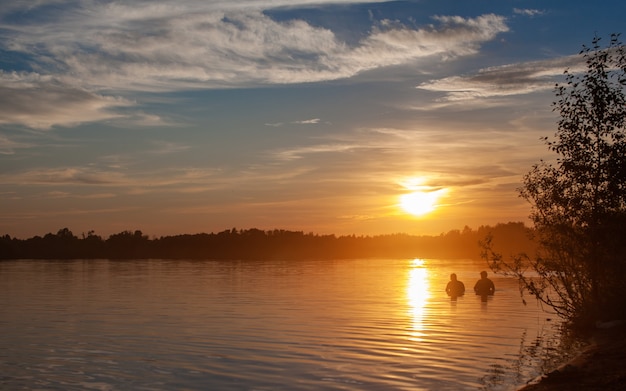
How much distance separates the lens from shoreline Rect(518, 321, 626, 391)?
1580 cm

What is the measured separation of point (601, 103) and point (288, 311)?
21.6 m

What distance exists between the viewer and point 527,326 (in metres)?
33.7

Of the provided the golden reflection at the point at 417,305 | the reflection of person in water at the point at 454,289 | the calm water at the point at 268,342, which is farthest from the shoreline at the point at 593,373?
the reflection of person in water at the point at 454,289

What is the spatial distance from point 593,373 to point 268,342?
1368 centimetres

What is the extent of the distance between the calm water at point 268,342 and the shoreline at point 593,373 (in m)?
1.41

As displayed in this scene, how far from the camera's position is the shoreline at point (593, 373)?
15.8m

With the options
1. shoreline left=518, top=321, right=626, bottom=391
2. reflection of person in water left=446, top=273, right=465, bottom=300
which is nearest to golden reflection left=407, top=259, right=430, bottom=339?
reflection of person in water left=446, top=273, right=465, bottom=300

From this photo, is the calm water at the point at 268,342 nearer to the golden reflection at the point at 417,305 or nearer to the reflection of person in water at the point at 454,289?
the golden reflection at the point at 417,305

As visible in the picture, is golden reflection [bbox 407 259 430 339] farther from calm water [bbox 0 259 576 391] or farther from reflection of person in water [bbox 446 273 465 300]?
reflection of person in water [bbox 446 273 465 300]

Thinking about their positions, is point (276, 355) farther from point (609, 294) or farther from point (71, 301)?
point (71, 301)

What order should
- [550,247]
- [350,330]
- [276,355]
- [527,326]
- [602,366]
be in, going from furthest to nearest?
1. [527,326]
2. [350,330]
3. [550,247]
4. [276,355]
5. [602,366]

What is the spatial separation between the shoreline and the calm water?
141 centimetres

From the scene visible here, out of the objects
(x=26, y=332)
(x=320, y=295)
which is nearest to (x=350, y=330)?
(x=26, y=332)

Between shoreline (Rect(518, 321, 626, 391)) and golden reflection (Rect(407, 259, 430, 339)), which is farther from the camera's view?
golden reflection (Rect(407, 259, 430, 339))
